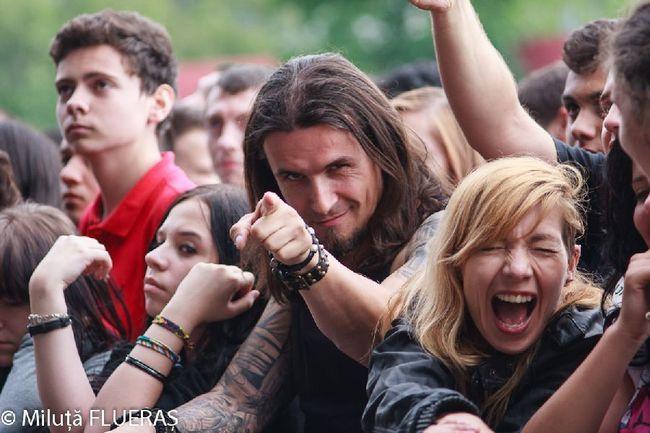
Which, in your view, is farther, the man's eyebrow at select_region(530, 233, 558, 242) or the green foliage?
the green foliage

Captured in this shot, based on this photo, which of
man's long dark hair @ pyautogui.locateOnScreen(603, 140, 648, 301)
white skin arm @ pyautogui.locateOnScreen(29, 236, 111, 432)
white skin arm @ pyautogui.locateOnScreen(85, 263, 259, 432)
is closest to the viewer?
man's long dark hair @ pyautogui.locateOnScreen(603, 140, 648, 301)

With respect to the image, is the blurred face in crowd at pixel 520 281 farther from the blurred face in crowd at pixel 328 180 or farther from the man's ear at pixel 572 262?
the blurred face in crowd at pixel 328 180

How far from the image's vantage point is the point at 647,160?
8.96 feet

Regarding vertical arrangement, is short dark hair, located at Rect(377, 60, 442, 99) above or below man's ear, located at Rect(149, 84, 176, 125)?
below

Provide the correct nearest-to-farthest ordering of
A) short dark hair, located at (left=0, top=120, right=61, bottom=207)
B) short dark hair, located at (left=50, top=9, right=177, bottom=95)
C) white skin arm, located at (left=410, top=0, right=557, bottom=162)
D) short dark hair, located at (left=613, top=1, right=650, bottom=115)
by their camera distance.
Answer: short dark hair, located at (left=613, top=1, right=650, bottom=115)
white skin arm, located at (left=410, top=0, right=557, bottom=162)
short dark hair, located at (left=50, top=9, right=177, bottom=95)
short dark hair, located at (left=0, top=120, right=61, bottom=207)

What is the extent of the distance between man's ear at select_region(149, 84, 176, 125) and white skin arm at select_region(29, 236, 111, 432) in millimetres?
1269

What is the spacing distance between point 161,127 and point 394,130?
2286 mm

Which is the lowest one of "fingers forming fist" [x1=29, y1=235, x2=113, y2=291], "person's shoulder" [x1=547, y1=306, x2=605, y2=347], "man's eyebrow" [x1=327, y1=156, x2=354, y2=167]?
"person's shoulder" [x1=547, y1=306, x2=605, y2=347]

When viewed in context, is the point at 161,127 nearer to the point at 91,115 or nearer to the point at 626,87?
the point at 91,115

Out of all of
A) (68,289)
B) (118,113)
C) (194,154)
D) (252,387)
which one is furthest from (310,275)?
(194,154)

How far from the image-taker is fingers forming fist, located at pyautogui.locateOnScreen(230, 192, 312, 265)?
11.1 feet

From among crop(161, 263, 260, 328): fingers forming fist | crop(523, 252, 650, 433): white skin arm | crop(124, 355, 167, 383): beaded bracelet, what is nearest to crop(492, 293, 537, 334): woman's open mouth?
crop(523, 252, 650, 433): white skin arm

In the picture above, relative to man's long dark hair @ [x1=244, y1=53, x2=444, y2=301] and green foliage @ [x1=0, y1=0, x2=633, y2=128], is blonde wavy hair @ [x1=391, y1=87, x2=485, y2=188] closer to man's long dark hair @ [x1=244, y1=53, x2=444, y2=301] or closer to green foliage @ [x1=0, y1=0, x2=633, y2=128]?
man's long dark hair @ [x1=244, y1=53, x2=444, y2=301]

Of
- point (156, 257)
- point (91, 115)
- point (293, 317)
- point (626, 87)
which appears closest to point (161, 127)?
point (91, 115)
